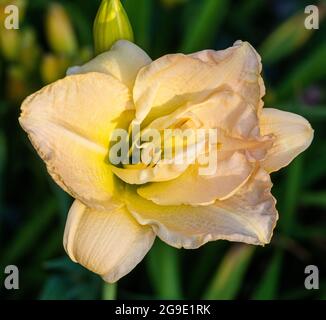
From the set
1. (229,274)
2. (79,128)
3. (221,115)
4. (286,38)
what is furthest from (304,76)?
(79,128)

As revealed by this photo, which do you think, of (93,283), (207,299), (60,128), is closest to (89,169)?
(60,128)

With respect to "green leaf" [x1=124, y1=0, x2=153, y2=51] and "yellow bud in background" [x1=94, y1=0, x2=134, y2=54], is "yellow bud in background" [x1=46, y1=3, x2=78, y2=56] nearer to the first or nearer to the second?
"green leaf" [x1=124, y1=0, x2=153, y2=51]

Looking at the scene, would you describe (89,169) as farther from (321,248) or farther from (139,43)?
(321,248)

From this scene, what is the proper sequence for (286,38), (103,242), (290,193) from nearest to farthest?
(103,242) → (290,193) → (286,38)

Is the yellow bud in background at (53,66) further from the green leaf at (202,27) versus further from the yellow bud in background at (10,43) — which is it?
the green leaf at (202,27)

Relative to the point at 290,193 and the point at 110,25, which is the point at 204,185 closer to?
the point at 110,25
